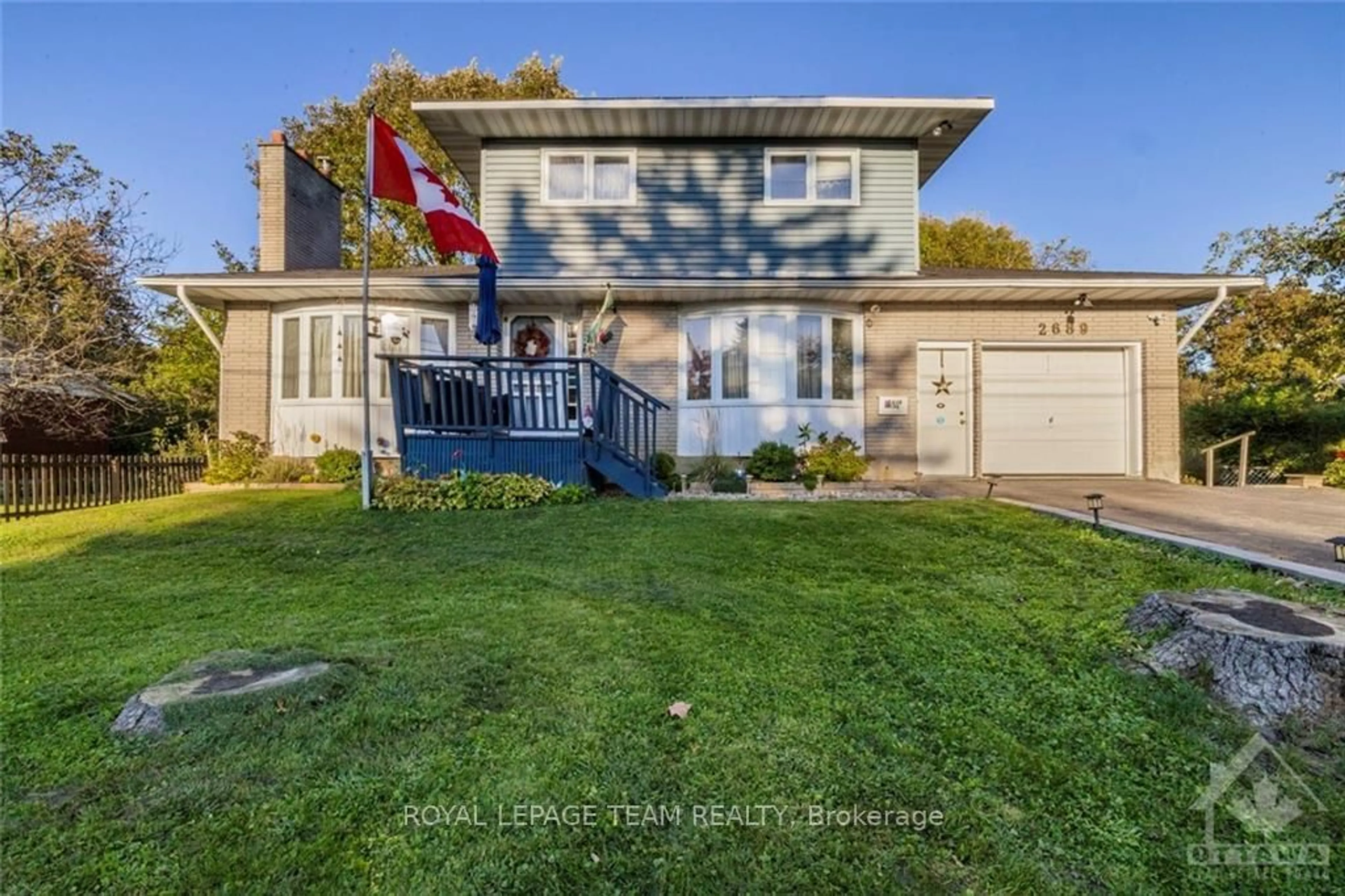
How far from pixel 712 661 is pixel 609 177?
30.4 feet

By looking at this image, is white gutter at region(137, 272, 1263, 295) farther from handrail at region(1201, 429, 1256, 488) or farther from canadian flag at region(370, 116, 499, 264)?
handrail at region(1201, 429, 1256, 488)

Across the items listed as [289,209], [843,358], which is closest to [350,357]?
[289,209]

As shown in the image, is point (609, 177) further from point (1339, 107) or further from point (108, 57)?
point (1339, 107)

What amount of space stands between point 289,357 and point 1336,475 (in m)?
16.3

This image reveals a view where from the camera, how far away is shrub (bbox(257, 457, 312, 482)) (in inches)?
350

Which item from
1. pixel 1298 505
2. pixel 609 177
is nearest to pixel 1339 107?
pixel 1298 505

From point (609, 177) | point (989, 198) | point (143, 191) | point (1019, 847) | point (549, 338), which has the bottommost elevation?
point (1019, 847)

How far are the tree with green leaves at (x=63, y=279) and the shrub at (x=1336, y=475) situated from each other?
67.1 feet

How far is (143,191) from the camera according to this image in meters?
13.5

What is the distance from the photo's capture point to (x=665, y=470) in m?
8.60

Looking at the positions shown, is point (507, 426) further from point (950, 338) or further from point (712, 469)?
point (950, 338)

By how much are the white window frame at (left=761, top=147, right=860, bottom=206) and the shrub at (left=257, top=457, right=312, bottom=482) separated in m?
8.32

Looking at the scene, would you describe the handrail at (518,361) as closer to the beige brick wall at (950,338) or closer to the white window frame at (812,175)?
the beige brick wall at (950,338)

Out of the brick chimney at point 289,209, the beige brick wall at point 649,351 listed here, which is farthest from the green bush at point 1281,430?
the brick chimney at point 289,209
